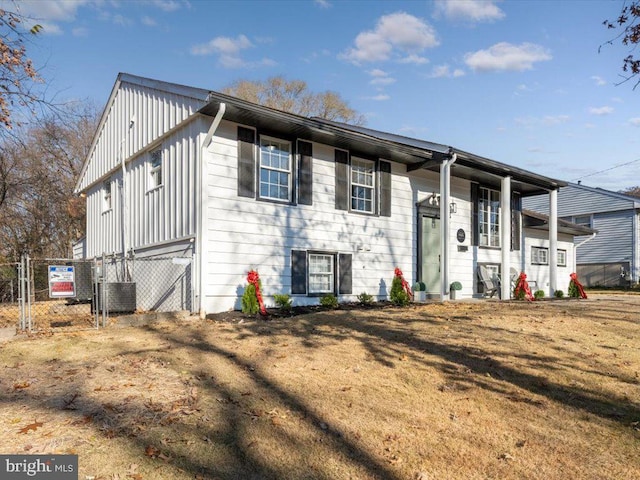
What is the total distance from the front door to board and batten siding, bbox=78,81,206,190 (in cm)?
753

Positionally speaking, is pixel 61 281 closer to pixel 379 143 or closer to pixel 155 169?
pixel 155 169

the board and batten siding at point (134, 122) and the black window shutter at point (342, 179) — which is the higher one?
the board and batten siding at point (134, 122)

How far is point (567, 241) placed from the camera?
20.1 meters

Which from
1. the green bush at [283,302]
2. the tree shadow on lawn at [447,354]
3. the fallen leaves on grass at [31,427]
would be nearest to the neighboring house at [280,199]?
the green bush at [283,302]

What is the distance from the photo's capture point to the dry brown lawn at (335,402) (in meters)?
3.47

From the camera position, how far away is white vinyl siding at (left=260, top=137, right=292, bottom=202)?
35.0ft

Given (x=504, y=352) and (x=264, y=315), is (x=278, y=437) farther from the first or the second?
(x=264, y=315)

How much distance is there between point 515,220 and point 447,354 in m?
12.4

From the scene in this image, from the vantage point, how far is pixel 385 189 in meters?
12.9

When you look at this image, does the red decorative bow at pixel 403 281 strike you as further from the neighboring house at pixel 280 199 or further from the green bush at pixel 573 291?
the green bush at pixel 573 291

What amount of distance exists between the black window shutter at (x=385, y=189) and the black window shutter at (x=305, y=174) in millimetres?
2393

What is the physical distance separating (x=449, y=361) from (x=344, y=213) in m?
6.68

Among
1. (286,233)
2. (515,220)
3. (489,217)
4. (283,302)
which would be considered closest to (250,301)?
(283,302)

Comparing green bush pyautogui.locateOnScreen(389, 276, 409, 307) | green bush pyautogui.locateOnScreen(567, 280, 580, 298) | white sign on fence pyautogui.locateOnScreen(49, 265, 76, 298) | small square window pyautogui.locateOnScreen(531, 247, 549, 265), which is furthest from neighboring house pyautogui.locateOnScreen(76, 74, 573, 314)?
white sign on fence pyautogui.locateOnScreen(49, 265, 76, 298)
